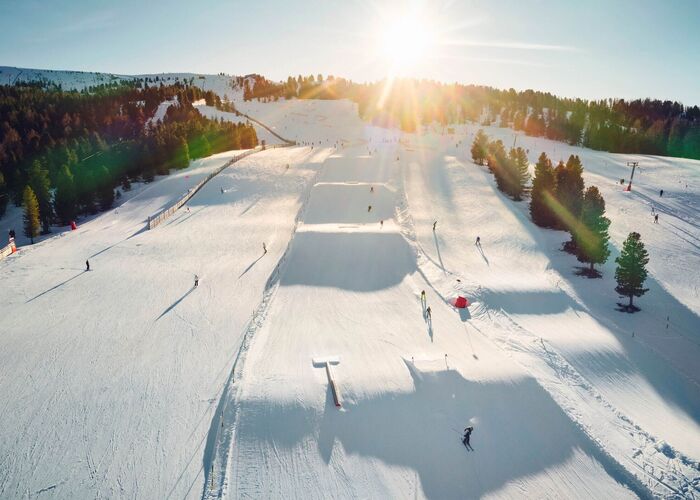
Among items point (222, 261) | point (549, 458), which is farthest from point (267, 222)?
point (549, 458)

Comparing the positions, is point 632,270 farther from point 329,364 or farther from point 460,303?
point 329,364

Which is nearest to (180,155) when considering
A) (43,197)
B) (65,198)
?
(65,198)

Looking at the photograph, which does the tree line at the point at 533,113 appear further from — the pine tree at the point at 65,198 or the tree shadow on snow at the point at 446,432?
the tree shadow on snow at the point at 446,432

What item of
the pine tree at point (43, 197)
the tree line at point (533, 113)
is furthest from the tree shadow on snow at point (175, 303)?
the tree line at point (533, 113)

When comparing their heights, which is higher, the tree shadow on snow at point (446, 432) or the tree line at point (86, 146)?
the tree line at point (86, 146)

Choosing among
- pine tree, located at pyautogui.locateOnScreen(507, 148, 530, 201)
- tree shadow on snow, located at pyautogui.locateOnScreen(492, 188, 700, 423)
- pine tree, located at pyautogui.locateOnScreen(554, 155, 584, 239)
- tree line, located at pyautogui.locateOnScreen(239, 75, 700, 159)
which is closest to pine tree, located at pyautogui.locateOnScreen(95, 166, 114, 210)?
tree shadow on snow, located at pyautogui.locateOnScreen(492, 188, 700, 423)

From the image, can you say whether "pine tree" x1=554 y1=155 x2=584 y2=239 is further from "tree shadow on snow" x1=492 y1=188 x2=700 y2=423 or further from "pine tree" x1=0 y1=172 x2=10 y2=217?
"pine tree" x1=0 y1=172 x2=10 y2=217
